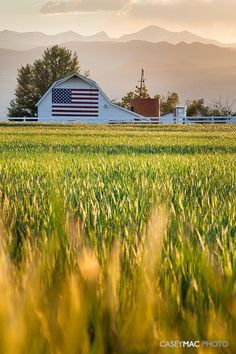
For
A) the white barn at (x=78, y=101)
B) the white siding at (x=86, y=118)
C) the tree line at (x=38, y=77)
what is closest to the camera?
the white siding at (x=86, y=118)

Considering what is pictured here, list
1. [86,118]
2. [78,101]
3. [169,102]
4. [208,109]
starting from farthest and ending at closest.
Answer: [169,102], [208,109], [78,101], [86,118]

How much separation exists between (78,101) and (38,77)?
26219 millimetres

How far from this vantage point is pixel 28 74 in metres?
94.7

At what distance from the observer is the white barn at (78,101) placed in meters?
68.7

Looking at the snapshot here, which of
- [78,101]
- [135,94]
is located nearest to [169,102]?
[135,94]

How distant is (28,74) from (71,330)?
95118mm

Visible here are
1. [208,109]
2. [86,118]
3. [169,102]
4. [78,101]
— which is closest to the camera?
[86,118]

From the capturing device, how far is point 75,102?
6869 centimetres

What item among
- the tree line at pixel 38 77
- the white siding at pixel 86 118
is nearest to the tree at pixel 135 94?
the tree line at pixel 38 77

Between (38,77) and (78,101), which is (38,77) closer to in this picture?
(38,77)

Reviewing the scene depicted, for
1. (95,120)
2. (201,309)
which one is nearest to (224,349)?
(201,309)

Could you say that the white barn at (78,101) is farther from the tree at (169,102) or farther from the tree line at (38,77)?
the tree at (169,102)

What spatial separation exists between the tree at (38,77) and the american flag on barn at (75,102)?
2195cm

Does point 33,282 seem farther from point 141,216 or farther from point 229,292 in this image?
point 141,216
